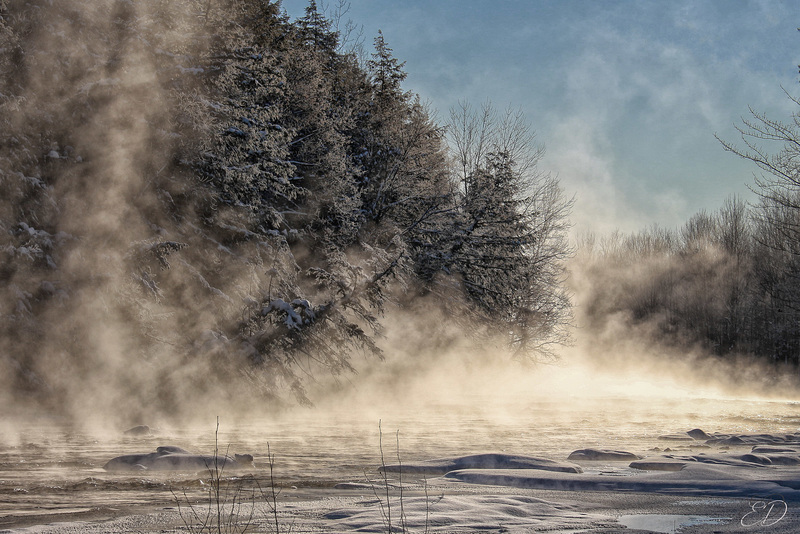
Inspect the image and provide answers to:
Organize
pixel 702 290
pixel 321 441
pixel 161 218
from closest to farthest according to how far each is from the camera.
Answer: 1. pixel 321 441
2. pixel 161 218
3. pixel 702 290

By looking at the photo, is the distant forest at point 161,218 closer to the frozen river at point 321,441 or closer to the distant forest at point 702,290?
the frozen river at point 321,441

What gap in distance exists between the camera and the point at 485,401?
25188mm

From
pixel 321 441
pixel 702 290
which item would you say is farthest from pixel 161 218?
pixel 702 290

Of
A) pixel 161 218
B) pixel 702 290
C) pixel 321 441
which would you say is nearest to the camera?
pixel 321 441

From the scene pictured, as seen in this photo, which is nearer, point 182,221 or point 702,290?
point 182,221

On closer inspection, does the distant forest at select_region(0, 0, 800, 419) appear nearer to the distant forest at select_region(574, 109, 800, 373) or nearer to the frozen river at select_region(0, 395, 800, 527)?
the frozen river at select_region(0, 395, 800, 527)

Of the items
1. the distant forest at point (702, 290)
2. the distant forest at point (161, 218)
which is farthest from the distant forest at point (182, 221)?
the distant forest at point (702, 290)

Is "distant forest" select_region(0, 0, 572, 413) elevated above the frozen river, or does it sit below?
above

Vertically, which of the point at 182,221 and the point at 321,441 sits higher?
the point at 182,221

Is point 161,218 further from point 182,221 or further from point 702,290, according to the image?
point 702,290

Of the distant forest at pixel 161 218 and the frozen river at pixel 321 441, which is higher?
the distant forest at pixel 161 218

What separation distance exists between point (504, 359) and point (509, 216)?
774 cm

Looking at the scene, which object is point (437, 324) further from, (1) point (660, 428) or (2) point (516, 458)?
(2) point (516, 458)

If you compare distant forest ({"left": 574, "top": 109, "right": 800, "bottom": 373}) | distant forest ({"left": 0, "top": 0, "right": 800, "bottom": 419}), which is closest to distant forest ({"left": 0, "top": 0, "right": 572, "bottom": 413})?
distant forest ({"left": 0, "top": 0, "right": 800, "bottom": 419})
